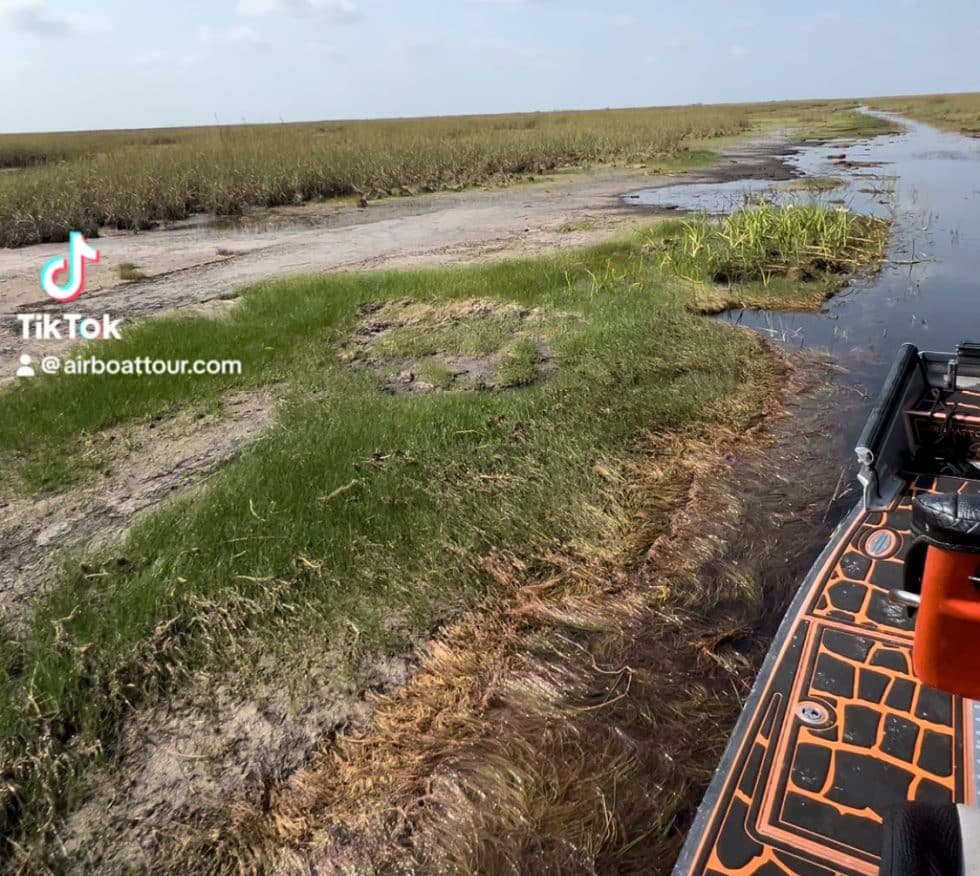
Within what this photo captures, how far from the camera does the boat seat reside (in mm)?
1910

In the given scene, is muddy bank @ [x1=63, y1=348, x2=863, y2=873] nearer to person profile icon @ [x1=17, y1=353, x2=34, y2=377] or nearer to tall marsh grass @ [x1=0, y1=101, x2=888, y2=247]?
person profile icon @ [x1=17, y1=353, x2=34, y2=377]

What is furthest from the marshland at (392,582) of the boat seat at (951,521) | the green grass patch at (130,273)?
the green grass patch at (130,273)

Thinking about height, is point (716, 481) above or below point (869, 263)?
below

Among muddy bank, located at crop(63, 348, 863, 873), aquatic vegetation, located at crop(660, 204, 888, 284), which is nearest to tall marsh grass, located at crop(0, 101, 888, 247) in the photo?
aquatic vegetation, located at crop(660, 204, 888, 284)

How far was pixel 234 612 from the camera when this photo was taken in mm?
3959

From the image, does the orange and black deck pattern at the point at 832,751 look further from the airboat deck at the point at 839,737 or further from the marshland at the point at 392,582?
the marshland at the point at 392,582

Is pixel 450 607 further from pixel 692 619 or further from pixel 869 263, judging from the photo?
pixel 869 263

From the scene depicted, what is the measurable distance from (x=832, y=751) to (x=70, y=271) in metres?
13.3

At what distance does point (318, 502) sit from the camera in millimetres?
4941

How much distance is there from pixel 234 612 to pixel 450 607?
121 cm

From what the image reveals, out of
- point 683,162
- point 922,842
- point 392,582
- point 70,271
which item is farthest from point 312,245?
point 683,162

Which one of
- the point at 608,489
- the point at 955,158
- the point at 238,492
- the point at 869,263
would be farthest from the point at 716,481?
the point at 955,158

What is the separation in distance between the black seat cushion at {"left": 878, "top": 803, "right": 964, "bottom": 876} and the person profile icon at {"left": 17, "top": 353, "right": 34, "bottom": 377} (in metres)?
8.14

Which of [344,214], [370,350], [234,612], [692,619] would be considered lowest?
[692,619]
